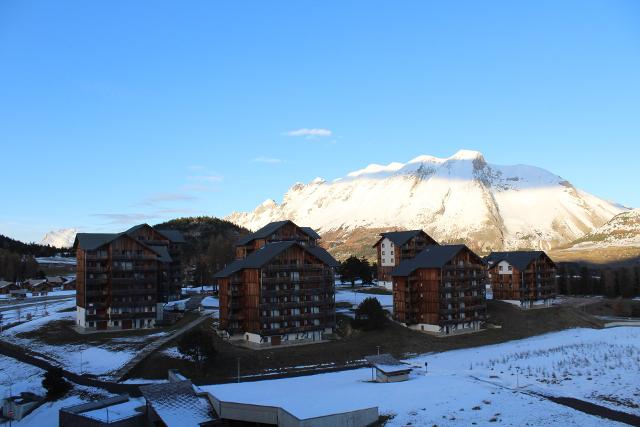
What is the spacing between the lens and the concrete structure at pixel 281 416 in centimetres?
4750

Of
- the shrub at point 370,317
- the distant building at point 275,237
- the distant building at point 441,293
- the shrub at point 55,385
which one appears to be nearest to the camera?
the shrub at point 55,385

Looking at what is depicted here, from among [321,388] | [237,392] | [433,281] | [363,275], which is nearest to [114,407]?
[237,392]

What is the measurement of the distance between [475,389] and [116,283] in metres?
61.7

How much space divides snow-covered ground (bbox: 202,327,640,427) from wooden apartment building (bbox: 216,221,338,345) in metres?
17.5

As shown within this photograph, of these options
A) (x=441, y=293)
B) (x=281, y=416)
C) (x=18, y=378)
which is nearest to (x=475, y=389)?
(x=281, y=416)

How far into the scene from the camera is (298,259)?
297 feet

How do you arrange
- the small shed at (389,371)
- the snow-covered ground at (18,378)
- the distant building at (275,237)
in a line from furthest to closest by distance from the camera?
1. the distant building at (275,237)
2. the snow-covered ground at (18,378)
3. the small shed at (389,371)

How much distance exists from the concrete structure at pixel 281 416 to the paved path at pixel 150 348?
72.1ft

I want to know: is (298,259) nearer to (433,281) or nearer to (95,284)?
(433,281)

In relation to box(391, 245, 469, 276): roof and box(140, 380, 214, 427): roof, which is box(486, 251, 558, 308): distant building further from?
box(140, 380, 214, 427): roof

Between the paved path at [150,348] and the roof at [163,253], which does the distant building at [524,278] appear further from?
the roof at [163,253]

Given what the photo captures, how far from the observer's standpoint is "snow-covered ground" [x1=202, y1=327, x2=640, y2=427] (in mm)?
49656

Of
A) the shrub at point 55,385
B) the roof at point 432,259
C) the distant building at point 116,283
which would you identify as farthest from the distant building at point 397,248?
the shrub at point 55,385

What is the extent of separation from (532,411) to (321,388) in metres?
21.2
